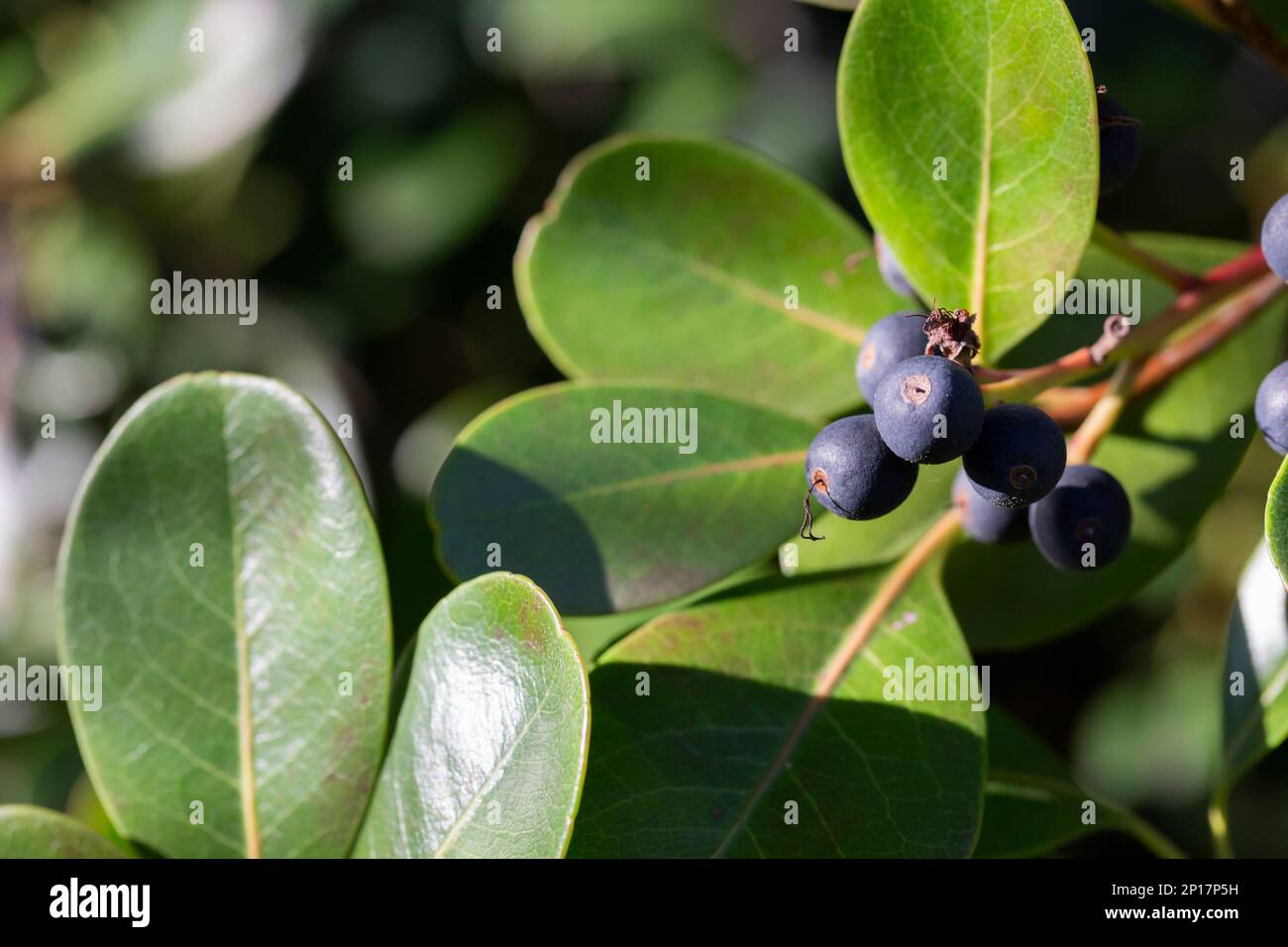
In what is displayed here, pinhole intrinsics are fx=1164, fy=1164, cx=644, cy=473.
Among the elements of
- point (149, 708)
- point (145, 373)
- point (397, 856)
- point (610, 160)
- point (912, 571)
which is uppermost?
point (610, 160)

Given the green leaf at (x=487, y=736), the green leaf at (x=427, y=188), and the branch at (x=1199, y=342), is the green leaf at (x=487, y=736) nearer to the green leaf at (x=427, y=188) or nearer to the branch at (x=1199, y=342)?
the branch at (x=1199, y=342)

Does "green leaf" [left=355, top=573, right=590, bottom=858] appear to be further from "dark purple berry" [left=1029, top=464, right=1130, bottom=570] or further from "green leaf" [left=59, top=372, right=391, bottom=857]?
"dark purple berry" [left=1029, top=464, right=1130, bottom=570]

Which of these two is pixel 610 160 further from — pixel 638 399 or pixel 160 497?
pixel 160 497

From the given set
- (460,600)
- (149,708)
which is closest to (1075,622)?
(460,600)

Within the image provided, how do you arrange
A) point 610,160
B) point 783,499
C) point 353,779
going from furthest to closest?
point 610,160
point 783,499
point 353,779

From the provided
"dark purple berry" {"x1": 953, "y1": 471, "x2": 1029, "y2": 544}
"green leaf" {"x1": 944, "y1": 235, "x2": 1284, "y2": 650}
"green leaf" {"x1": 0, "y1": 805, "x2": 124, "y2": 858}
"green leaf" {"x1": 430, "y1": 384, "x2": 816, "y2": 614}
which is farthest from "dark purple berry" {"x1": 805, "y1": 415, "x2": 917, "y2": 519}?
"green leaf" {"x1": 0, "y1": 805, "x2": 124, "y2": 858}
